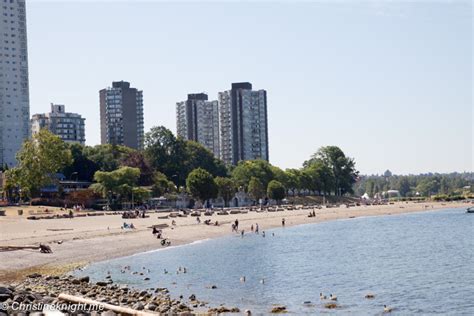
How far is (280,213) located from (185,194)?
84.4 ft

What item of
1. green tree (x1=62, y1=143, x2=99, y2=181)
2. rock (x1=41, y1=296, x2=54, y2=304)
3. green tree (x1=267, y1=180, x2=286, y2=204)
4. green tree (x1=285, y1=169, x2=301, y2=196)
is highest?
green tree (x1=62, y1=143, x2=99, y2=181)

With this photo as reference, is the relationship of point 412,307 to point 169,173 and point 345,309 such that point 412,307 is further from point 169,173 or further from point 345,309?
point 169,173

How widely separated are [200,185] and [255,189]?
29.9 m

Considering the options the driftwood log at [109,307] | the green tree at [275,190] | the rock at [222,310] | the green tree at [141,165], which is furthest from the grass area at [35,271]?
the green tree at [275,190]

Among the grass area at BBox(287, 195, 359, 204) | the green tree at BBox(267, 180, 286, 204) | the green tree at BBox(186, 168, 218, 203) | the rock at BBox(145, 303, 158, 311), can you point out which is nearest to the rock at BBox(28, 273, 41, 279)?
the rock at BBox(145, 303, 158, 311)

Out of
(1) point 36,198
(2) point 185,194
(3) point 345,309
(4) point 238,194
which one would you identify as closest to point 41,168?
(1) point 36,198

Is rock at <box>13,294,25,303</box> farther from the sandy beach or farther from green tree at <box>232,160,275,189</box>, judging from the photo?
green tree at <box>232,160,275,189</box>

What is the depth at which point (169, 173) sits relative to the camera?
6649 inches

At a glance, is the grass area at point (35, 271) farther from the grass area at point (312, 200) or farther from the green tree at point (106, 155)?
the grass area at point (312, 200)

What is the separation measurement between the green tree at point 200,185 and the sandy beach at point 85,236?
60.0 feet

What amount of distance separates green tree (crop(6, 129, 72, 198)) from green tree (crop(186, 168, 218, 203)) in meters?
23.4

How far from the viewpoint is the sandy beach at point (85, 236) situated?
1981 inches

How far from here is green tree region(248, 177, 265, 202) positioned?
16012 centimetres

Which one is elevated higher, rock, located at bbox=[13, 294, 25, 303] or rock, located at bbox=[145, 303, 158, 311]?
rock, located at bbox=[13, 294, 25, 303]
